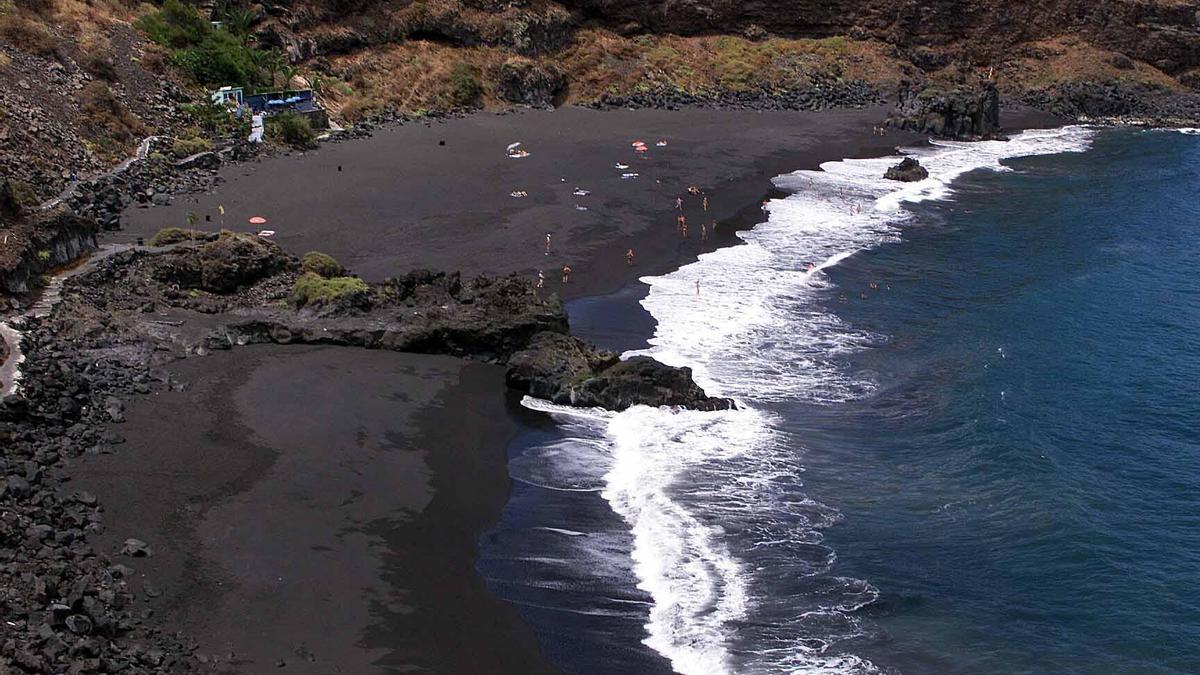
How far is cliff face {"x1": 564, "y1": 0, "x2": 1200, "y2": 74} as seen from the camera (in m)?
103

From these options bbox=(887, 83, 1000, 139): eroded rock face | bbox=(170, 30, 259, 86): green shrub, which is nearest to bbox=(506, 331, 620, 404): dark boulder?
bbox=(170, 30, 259, 86): green shrub

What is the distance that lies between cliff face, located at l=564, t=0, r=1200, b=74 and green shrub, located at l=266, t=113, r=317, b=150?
45946 millimetres

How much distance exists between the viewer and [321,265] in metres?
43.2

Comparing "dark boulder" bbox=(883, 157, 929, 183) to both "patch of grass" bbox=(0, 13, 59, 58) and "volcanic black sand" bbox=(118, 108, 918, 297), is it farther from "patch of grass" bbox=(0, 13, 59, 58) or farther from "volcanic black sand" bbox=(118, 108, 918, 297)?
"patch of grass" bbox=(0, 13, 59, 58)

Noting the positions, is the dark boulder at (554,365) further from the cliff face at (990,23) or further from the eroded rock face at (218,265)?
the cliff face at (990,23)

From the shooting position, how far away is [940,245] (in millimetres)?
58000

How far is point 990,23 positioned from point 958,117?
21286mm

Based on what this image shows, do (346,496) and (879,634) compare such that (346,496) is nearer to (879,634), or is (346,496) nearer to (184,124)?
(879,634)

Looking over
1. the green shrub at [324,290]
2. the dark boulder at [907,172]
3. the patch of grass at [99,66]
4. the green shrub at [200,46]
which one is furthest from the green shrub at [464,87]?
the green shrub at [324,290]

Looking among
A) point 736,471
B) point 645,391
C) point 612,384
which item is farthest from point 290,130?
point 736,471

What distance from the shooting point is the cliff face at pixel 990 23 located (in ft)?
336

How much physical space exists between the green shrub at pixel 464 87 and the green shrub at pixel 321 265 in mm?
40272

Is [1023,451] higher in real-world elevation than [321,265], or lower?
lower

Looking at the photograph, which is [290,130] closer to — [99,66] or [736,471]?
[99,66]
